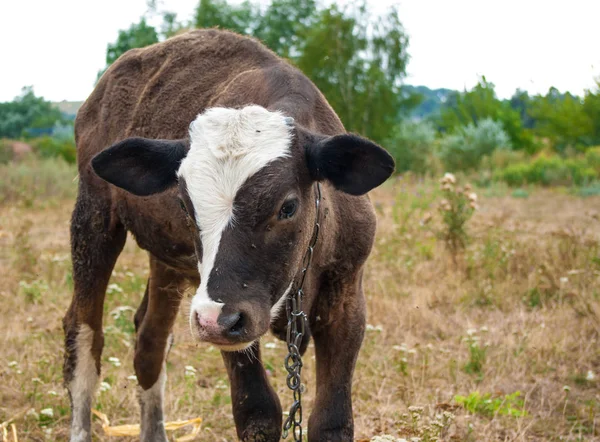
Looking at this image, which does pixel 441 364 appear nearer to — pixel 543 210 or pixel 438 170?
pixel 543 210

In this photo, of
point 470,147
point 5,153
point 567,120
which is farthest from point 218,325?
point 567,120

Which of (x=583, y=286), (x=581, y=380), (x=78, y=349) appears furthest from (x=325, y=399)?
(x=583, y=286)

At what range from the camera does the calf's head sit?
9.44 ft

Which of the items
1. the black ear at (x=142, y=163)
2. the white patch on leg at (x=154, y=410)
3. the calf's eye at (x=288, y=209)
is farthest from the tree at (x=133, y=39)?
the calf's eye at (x=288, y=209)

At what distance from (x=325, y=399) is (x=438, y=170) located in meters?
26.8

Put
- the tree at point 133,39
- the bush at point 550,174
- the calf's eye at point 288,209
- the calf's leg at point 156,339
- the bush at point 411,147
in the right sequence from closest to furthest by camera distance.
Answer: the calf's eye at point 288,209 < the calf's leg at point 156,339 < the tree at point 133,39 < the bush at point 550,174 < the bush at point 411,147

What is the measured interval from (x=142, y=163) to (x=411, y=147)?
2947 centimetres

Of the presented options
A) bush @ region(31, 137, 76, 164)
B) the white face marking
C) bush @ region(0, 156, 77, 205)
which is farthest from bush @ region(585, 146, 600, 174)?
the white face marking

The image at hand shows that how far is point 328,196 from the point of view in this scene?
3.75 metres

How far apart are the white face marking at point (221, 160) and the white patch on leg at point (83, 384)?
209cm

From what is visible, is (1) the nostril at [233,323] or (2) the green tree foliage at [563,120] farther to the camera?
(2) the green tree foliage at [563,120]

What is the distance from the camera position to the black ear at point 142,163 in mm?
3479

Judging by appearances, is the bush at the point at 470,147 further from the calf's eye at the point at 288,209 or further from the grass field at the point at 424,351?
the calf's eye at the point at 288,209

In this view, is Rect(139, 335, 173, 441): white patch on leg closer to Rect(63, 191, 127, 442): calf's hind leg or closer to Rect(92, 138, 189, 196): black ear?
Rect(63, 191, 127, 442): calf's hind leg
